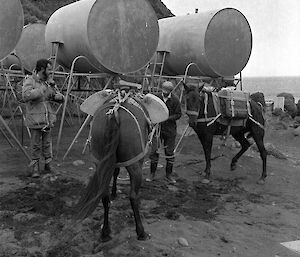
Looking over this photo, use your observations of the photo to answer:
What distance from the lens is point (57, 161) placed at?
26.2 ft

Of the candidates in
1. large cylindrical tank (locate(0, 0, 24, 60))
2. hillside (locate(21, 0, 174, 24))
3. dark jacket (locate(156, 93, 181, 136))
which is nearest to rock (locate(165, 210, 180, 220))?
dark jacket (locate(156, 93, 181, 136))

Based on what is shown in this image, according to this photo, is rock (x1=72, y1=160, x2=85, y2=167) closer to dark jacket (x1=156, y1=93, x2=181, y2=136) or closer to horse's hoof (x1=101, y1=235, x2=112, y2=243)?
dark jacket (x1=156, y1=93, x2=181, y2=136)

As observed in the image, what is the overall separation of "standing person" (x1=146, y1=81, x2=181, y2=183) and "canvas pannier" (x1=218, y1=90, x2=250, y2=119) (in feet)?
3.64

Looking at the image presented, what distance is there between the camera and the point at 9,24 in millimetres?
6605

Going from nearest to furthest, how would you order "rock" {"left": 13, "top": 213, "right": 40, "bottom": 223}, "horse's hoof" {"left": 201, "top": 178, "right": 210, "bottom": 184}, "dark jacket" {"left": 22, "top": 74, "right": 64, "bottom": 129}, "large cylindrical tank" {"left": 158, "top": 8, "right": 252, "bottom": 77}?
"rock" {"left": 13, "top": 213, "right": 40, "bottom": 223}, "dark jacket" {"left": 22, "top": 74, "right": 64, "bottom": 129}, "horse's hoof" {"left": 201, "top": 178, "right": 210, "bottom": 184}, "large cylindrical tank" {"left": 158, "top": 8, "right": 252, "bottom": 77}

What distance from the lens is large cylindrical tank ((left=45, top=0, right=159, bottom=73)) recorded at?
715 centimetres

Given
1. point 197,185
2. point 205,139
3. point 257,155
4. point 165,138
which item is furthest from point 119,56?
point 257,155

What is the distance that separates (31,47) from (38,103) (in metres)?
5.15

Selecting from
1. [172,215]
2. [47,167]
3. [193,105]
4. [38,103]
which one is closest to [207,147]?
[193,105]

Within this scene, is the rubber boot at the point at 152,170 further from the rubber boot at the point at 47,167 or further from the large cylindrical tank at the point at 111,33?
the large cylindrical tank at the point at 111,33

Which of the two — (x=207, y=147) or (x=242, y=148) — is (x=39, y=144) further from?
(x=242, y=148)

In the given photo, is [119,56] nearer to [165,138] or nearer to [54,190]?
[165,138]

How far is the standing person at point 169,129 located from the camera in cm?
690

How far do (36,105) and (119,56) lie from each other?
1.76m
